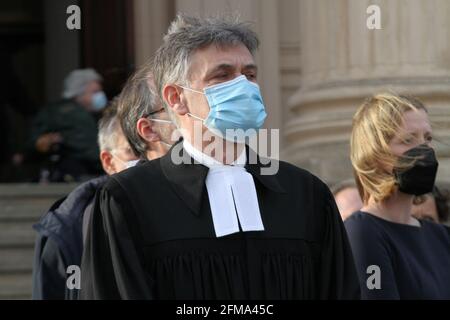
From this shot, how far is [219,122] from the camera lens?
4461mm

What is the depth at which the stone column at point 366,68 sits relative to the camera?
29.3ft

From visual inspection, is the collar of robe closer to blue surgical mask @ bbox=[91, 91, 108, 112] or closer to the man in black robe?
the man in black robe

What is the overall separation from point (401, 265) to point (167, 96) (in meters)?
1.22

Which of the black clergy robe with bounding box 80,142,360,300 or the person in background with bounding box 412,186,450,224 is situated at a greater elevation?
the black clergy robe with bounding box 80,142,360,300

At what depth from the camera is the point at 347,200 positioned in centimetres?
666

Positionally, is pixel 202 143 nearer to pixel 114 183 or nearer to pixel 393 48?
pixel 114 183

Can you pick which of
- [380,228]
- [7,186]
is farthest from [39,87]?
[380,228]

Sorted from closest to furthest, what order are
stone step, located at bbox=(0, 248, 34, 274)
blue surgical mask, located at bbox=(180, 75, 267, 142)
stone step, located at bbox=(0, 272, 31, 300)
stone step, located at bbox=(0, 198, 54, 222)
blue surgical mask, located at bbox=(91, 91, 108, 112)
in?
blue surgical mask, located at bbox=(180, 75, 267, 142) < stone step, located at bbox=(0, 272, 31, 300) < stone step, located at bbox=(0, 248, 34, 274) < stone step, located at bbox=(0, 198, 54, 222) < blue surgical mask, located at bbox=(91, 91, 108, 112)

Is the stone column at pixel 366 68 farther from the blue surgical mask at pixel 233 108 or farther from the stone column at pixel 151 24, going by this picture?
the blue surgical mask at pixel 233 108

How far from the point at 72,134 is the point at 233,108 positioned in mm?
5422

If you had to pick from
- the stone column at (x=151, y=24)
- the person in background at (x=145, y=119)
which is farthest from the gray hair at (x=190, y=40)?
the stone column at (x=151, y=24)

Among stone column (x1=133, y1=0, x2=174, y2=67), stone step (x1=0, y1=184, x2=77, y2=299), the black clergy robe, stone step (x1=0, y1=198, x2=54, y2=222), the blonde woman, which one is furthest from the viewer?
stone column (x1=133, y1=0, x2=174, y2=67)

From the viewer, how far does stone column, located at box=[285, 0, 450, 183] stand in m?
8.94

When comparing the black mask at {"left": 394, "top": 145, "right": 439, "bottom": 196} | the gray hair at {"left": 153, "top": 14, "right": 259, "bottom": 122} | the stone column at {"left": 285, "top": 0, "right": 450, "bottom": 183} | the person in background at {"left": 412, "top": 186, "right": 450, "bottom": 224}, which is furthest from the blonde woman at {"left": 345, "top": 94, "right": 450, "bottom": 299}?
the stone column at {"left": 285, "top": 0, "right": 450, "bottom": 183}
